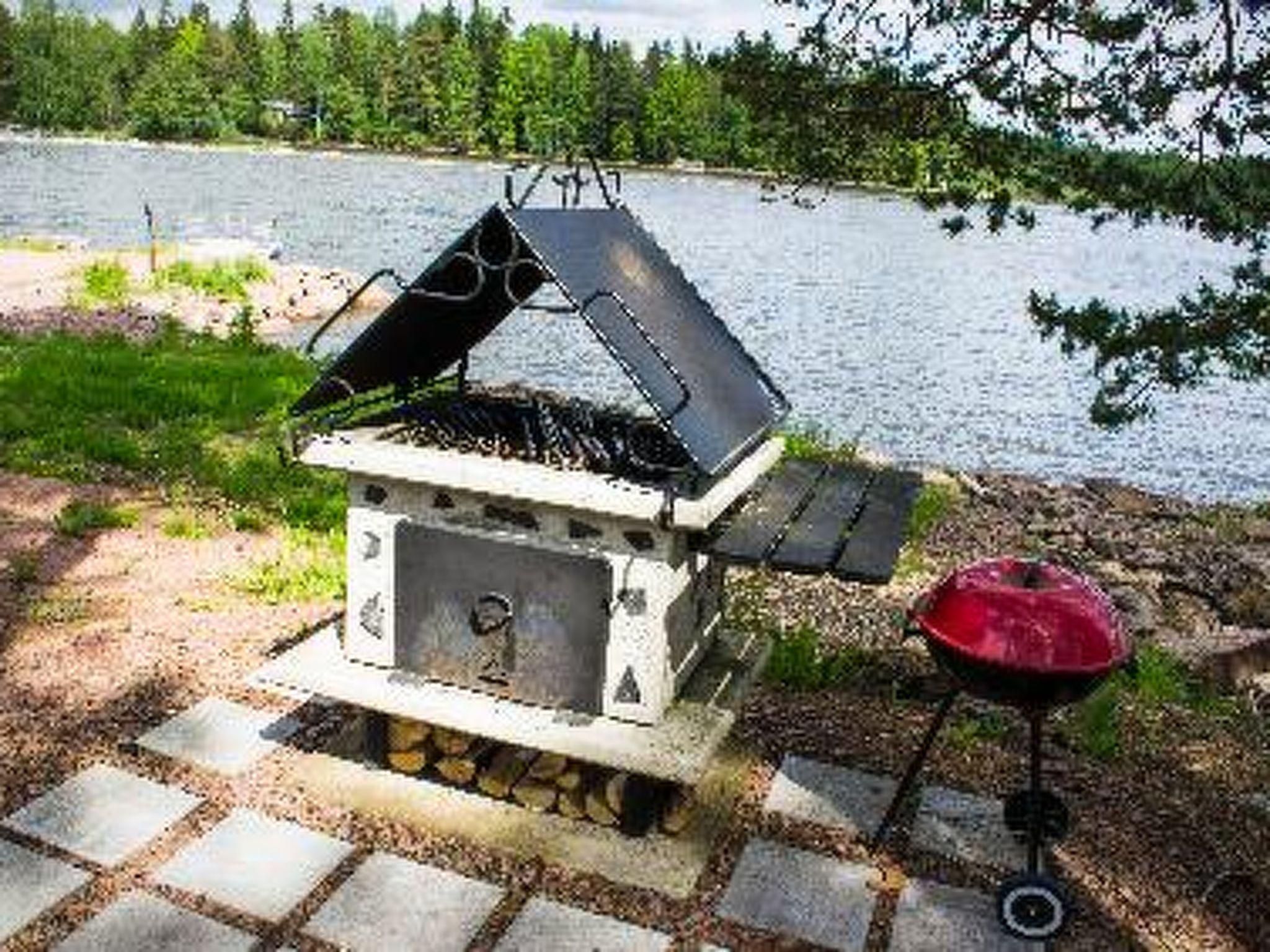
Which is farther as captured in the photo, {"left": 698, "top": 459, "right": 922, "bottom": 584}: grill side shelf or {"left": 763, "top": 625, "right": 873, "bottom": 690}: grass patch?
{"left": 763, "top": 625, "right": 873, "bottom": 690}: grass patch

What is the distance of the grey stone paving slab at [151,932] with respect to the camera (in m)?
4.77

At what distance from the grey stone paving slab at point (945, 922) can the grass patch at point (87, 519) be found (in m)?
6.77

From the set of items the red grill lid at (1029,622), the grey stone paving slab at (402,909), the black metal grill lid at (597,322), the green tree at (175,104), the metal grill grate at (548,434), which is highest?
the green tree at (175,104)

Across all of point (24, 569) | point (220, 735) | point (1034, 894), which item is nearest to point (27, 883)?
point (220, 735)

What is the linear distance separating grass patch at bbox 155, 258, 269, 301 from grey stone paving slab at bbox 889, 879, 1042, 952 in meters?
25.4

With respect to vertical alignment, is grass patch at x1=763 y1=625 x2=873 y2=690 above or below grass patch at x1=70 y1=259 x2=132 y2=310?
above

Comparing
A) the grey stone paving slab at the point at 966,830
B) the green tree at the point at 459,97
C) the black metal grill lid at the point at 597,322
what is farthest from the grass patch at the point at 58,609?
the green tree at the point at 459,97

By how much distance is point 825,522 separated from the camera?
551 cm

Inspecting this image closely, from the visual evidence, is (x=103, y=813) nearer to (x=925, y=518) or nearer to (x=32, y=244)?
(x=925, y=518)

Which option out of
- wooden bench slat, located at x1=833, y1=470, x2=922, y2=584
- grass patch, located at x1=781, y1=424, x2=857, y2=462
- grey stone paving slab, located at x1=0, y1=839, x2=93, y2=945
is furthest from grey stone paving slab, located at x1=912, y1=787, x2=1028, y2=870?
grass patch, located at x1=781, y1=424, x2=857, y2=462

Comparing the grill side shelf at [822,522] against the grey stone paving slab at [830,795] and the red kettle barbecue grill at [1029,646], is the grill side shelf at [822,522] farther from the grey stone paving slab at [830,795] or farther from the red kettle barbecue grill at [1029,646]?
the grey stone paving slab at [830,795]

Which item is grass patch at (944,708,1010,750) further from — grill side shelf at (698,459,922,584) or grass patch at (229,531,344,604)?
grass patch at (229,531,344,604)

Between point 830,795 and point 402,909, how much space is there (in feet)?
7.24

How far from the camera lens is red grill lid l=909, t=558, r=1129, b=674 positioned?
488cm
